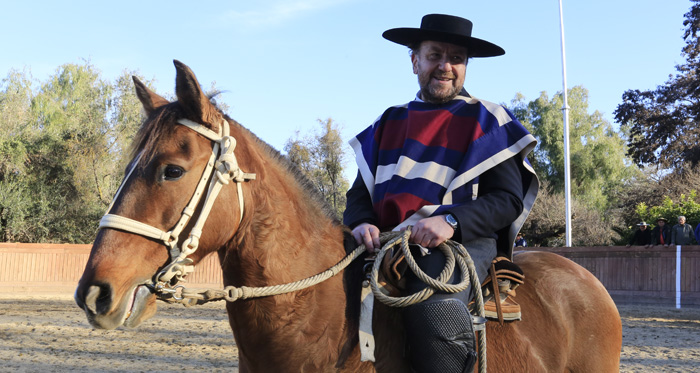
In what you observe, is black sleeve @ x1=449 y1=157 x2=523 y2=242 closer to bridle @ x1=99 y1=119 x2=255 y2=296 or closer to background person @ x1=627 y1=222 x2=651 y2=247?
bridle @ x1=99 y1=119 x2=255 y2=296

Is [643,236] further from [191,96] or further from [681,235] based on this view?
[191,96]

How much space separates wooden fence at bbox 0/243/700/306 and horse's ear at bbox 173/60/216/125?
1522 cm

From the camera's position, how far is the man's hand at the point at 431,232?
2.70m

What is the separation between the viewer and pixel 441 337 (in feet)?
8.44

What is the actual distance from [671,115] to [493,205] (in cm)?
3562

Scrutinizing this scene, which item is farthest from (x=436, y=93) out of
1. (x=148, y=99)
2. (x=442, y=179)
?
(x=148, y=99)

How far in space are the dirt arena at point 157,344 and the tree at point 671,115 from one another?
21.4 m

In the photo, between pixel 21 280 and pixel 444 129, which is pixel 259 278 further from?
pixel 21 280

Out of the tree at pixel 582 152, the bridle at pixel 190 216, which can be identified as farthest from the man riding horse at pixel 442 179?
the tree at pixel 582 152

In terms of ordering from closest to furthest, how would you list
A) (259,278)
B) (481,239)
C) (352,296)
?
(259,278), (352,296), (481,239)

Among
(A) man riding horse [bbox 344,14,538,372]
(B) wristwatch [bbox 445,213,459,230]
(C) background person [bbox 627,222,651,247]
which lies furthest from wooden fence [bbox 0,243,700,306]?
(B) wristwatch [bbox 445,213,459,230]

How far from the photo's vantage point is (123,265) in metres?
2.16

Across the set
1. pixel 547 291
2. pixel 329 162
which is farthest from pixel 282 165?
pixel 329 162

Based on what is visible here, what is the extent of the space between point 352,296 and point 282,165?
68cm
